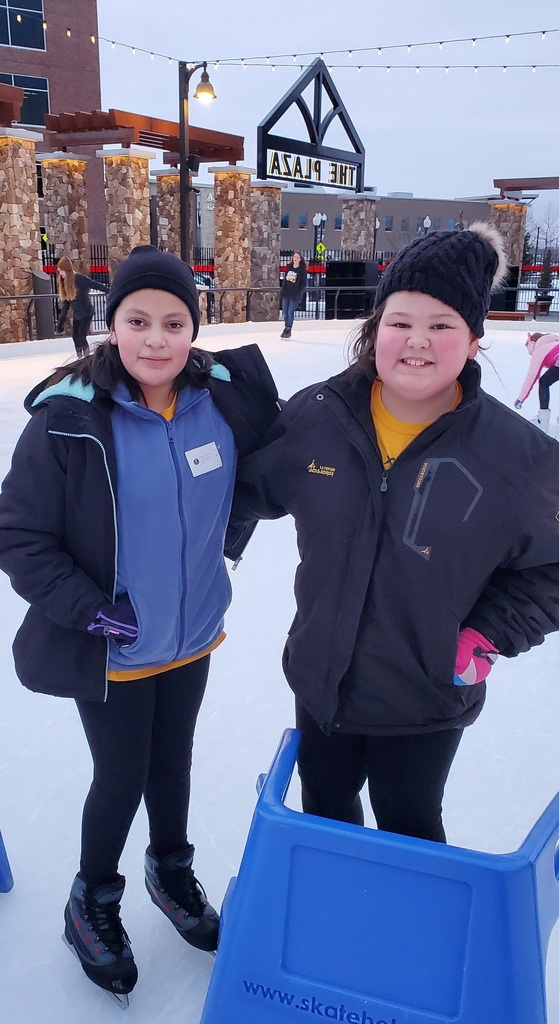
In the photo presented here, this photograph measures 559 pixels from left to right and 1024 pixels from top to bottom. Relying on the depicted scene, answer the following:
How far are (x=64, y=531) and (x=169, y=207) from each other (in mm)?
14036

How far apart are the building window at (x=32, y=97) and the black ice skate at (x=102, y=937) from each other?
826 inches

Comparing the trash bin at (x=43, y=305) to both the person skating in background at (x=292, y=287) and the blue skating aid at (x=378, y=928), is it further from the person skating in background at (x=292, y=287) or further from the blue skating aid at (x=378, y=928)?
the blue skating aid at (x=378, y=928)

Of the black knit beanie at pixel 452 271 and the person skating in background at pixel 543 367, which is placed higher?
the black knit beanie at pixel 452 271

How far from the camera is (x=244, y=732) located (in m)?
1.99

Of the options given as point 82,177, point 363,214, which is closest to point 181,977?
point 82,177

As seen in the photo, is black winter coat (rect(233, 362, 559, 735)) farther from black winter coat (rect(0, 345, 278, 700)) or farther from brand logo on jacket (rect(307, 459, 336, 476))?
black winter coat (rect(0, 345, 278, 700))

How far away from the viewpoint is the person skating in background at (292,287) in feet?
35.1

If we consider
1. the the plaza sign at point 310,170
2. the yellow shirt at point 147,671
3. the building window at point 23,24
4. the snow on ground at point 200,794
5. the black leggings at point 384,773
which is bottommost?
the snow on ground at point 200,794

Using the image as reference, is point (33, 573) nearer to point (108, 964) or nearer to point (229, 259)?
point (108, 964)

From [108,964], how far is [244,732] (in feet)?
2.57

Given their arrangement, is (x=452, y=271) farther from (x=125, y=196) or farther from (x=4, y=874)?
(x=125, y=196)

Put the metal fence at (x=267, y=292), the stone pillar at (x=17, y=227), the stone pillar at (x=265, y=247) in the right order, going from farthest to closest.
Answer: the stone pillar at (x=265, y=247) → the metal fence at (x=267, y=292) → the stone pillar at (x=17, y=227)

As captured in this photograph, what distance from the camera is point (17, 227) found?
33.2 ft

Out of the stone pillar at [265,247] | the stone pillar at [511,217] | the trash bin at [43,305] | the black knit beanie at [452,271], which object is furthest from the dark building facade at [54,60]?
the black knit beanie at [452,271]
